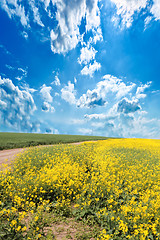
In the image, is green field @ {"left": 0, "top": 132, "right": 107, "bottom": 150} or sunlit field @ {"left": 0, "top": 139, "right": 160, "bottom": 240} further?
green field @ {"left": 0, "top": 132, "right": 107, "bottom": 150}

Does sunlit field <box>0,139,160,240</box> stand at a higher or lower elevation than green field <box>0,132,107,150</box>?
lower

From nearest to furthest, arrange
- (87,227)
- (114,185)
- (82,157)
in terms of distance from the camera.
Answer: (87,227) < (114,185) < (82,157)

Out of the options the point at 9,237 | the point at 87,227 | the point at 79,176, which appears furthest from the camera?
the point at 79,176

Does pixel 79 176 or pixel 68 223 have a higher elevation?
pixel 79 176

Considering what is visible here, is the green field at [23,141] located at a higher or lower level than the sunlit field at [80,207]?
higher

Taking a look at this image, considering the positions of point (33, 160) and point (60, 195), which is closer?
point (60, 195)

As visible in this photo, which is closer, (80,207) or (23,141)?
(80,207)

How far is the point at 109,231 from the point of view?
4016mm

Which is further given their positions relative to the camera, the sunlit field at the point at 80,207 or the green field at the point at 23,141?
the green field at the point at 23,141

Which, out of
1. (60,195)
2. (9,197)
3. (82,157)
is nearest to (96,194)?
(60,195)

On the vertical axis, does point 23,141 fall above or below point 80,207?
above

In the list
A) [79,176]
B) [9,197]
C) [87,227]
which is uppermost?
[79,176]

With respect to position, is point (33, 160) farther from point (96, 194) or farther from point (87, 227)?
point (87, 227)

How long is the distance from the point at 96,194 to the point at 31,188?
286 centimetres
